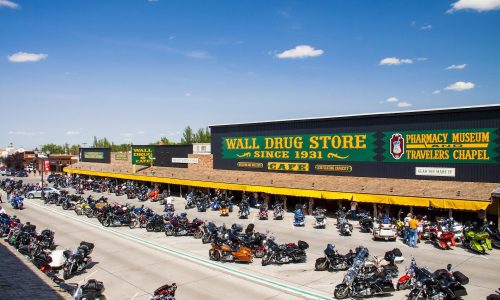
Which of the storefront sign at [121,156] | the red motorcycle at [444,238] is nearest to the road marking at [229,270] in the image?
the red motorcycle at [444,238]

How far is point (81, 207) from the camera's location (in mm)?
31672

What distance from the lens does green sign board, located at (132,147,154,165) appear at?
48619mm

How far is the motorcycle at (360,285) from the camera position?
12.6 metres

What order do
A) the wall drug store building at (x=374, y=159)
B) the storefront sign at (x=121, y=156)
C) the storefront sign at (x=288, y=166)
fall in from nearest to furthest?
1. the wall drug store building at (x=374, y=159)
2. the storefront sign at (x=288, y=166)
3. the storefront sign at (x=121, y=156)

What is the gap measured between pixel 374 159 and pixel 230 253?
629 inches

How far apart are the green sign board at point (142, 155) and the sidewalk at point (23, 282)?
99.7ft

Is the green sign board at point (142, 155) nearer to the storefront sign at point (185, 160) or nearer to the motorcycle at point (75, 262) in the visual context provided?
the storefront sign at point (185, 160)

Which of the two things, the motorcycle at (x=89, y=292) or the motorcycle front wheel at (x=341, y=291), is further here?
the motorcycle front wheel at (x=341, y=291)

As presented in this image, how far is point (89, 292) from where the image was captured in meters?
12.1

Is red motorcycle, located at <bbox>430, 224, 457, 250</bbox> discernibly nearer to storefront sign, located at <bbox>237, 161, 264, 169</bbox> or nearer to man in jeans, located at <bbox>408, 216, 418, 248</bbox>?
man in jeans, located at <bbox>408, 216, 418, 248</bbox>

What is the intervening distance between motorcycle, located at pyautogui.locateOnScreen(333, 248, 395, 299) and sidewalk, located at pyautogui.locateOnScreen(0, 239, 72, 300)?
8.64 meters

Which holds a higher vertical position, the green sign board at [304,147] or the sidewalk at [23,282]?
the green sign board at [304,147]

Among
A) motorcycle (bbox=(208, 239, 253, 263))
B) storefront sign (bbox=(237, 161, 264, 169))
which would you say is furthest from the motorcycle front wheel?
storefront sign (bbox=(237, 161, 264, 169))

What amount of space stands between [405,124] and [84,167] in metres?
50.1
